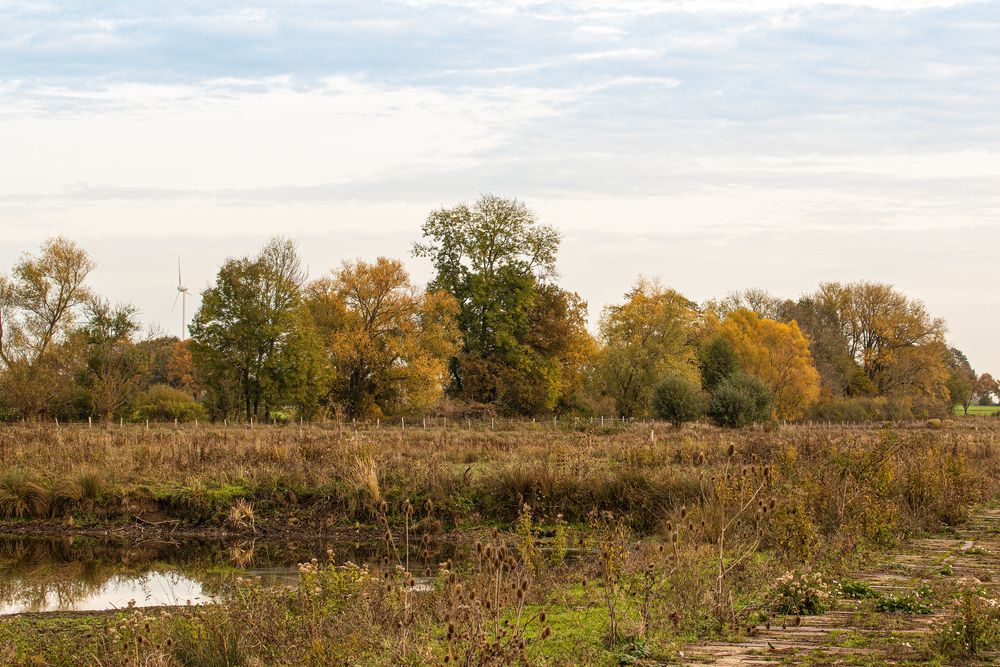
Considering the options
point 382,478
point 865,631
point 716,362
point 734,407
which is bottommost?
point 865,631

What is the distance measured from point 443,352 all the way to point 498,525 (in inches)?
1453

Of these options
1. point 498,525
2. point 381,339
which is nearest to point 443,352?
point 381,339

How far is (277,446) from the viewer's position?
25375 mm

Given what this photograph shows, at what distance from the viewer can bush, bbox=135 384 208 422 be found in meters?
48.6

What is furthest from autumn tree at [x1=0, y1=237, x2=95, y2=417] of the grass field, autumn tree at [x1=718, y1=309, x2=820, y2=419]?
autumn tree at [x1=718, y1=309, x2=820, y2=419]

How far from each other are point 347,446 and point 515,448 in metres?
5.84

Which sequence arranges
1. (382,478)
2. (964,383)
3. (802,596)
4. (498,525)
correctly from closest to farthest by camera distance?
(802,596)
(498,525)
(382,478)
(964,383)

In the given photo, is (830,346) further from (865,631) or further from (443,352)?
(865,631)

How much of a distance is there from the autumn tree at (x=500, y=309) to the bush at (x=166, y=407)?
655 inches

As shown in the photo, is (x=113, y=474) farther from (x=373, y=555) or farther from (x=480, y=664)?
(x=480, y=664)

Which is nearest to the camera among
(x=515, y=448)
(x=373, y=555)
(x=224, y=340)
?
(x=373, y=555)

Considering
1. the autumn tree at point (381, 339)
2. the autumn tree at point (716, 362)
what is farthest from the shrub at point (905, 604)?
the autumn tree at point (716, 362)

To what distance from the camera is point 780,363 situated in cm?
7288

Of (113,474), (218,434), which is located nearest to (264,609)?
(113,474)
